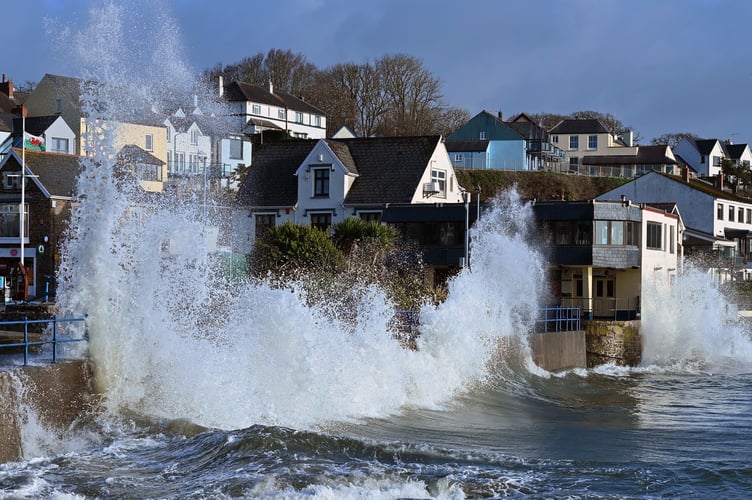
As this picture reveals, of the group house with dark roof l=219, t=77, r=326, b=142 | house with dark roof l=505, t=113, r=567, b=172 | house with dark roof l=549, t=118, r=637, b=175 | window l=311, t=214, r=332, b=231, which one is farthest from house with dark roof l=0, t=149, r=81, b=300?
house with dark roof l=549, t=118, r=637, b=175

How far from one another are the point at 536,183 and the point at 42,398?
69.2 metres

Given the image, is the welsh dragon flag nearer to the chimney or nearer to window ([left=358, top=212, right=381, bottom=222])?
window ([left=358, top=212, right=381, bottom=222])

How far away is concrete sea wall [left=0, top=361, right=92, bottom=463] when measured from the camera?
15.1 meters

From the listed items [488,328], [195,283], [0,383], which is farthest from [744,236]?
[0,383]

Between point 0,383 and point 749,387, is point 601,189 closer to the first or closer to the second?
point 749,387

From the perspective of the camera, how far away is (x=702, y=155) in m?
119

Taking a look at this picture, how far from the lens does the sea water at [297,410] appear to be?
46.3 feet

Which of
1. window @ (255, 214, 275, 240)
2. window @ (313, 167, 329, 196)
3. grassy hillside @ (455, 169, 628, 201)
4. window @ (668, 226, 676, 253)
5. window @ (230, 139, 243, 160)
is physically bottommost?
window @ (668, 226, 676, 253)

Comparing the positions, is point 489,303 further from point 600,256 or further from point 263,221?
point 263,221

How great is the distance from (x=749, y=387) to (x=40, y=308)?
2386cm

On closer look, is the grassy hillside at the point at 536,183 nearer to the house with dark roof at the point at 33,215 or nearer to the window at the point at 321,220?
the window at the point at 321,220

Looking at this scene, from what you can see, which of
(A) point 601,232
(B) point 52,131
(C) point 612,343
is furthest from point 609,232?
(B) point 52,131

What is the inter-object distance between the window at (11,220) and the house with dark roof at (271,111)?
36.0 meters

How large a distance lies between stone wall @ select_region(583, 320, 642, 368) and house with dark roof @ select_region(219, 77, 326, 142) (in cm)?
5049
